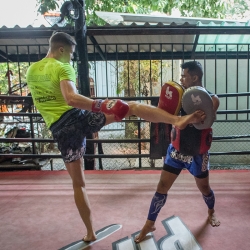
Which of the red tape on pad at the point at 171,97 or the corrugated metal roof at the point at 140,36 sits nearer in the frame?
the red tape on pad at the point at 171,97

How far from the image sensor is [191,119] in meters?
1.84

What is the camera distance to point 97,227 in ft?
8.37

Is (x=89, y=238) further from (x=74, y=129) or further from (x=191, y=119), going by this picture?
(x=191, y=119)

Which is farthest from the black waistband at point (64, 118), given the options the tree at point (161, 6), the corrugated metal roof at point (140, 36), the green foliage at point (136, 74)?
the green foliage at point (136, 74)

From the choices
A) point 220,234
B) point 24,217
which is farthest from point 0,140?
point 220,234

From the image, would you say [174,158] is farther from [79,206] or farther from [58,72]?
[58,72]

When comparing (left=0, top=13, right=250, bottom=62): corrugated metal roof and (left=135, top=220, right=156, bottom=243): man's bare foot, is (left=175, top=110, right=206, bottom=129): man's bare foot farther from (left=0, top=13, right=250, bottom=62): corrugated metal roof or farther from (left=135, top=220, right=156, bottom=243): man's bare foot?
(left=0, top=13, right=250, bottom=62): corrugated metal roof

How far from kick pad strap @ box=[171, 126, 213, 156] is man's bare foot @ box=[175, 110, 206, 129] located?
0.28m

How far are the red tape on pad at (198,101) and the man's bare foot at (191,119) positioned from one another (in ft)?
0.09

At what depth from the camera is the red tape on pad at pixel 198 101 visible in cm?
185

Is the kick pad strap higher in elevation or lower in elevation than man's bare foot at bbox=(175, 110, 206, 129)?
lower

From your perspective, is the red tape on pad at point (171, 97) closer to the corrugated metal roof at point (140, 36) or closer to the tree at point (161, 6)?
the corrugated metal roof at point (140, 36)

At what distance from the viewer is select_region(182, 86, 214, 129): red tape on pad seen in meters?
1.85

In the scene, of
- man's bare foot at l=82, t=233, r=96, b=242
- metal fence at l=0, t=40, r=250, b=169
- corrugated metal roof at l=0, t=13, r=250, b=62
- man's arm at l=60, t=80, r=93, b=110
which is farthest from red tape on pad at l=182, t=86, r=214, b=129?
metal fence at l=0, t=40, r=250, b=169
